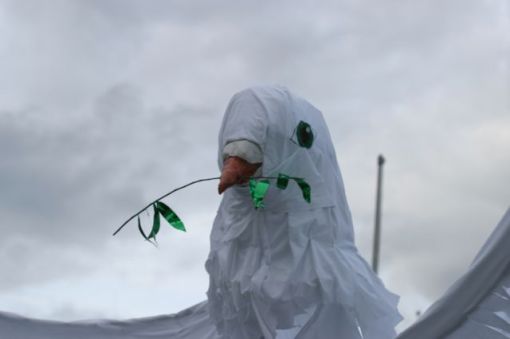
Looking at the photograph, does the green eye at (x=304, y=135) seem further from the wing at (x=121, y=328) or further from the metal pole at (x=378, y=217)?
the metal pole at (x=378, y=217)

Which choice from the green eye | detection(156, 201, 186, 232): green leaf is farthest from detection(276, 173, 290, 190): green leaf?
detection(156, 201, 186, 232): green leaf

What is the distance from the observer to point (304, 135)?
5934 millimetres

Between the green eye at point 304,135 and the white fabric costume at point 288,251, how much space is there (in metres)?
0.03

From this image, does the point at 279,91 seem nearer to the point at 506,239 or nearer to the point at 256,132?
the point at 256,132

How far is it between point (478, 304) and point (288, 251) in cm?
126

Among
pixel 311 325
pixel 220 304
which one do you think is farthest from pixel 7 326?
pixel 311 325

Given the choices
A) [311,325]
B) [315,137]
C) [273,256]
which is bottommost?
[311,325]

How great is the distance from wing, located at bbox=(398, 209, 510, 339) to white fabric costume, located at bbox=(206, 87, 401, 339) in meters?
1.02

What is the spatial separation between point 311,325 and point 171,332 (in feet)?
5.25

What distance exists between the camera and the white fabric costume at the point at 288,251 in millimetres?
5816

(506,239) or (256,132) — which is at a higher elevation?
(256,132)

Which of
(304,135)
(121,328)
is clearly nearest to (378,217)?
(121,328)

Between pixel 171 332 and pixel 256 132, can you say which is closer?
pixel 256 132

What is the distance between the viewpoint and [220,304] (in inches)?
243
